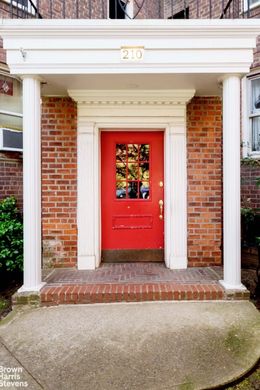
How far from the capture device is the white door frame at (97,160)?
437 cm

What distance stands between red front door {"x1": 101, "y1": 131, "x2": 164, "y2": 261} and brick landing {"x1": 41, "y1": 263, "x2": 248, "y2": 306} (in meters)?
0.53

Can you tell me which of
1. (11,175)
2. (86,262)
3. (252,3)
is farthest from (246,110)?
(11,175)

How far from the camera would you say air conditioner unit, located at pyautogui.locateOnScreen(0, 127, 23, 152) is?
542cm

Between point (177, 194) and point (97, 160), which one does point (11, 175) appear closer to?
point (97, 160)

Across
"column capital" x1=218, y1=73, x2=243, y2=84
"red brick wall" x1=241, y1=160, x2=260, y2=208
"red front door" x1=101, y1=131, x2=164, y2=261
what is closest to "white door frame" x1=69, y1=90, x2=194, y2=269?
"red front door" x1=101, y1=131, x2=164, y2=261

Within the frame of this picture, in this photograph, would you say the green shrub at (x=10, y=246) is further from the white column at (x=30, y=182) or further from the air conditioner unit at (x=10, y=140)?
the air conditioner unit at (x=10, y=140)

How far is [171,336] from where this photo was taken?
8.92 feet

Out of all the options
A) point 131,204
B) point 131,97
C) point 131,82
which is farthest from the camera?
point 131,204

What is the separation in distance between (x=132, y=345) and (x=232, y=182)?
7.03ft

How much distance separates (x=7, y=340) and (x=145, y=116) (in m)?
3.34

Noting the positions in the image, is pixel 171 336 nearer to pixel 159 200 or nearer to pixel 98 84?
pixel 159 200

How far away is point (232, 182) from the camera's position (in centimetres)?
353

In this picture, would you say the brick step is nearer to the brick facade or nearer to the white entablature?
the brick facade

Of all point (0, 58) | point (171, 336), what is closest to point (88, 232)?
point (171, 336)
